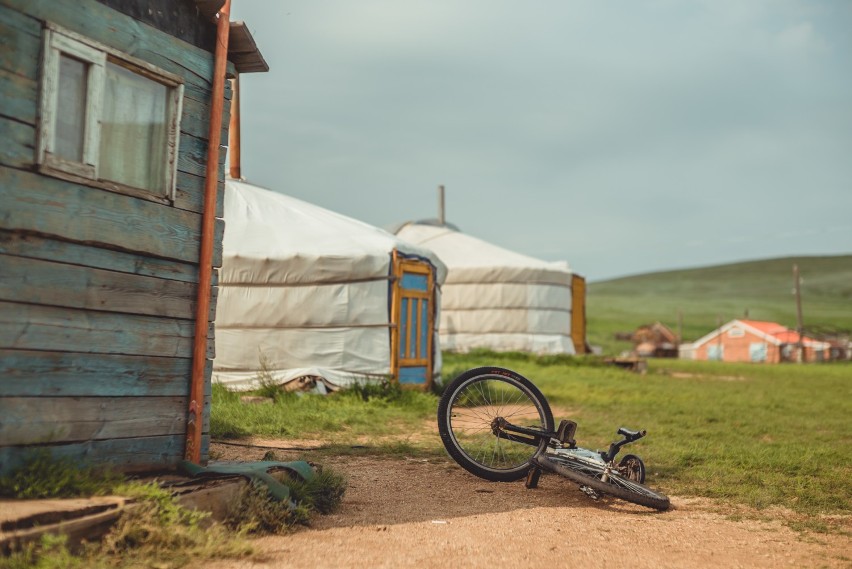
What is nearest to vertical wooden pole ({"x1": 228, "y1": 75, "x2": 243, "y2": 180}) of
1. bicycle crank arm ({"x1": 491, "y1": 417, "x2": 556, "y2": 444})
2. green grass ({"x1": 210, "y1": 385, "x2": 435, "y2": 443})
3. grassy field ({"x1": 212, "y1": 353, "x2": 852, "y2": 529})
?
green grass ({"x1": 210, "y1": 385, "x2": 435, "y2": 443})

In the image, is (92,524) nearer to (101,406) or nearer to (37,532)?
(37,532)

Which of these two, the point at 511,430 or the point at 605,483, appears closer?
the point at 605,483

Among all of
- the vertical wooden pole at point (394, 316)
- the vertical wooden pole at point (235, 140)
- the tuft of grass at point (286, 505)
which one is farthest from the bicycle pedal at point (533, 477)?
the vertical wooden pole at point (235, 140)

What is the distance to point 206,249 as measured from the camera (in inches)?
144

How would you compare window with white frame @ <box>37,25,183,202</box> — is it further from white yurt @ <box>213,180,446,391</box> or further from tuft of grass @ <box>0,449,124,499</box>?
white yurt @ <box>213,180,446,391</box>

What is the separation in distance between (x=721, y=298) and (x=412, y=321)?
64.0 meters

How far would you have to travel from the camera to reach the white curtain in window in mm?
3314

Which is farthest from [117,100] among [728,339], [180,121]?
[728,339]

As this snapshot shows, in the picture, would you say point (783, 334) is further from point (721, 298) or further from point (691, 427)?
point (721, 298)

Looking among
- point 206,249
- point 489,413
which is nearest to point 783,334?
point 489,413

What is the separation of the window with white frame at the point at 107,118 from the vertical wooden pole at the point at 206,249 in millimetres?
205

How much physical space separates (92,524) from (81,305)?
2.93 ft

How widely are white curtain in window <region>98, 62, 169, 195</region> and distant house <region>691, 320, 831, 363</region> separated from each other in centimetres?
2806

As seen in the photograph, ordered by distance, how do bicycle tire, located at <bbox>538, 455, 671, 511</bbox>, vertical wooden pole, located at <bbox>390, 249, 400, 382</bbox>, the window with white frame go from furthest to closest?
vertical wooden pole, located at <bbox>390, 249, 400, 382</bbox> → bicycle tire, located at <bbox>538, 455, 671, 511</bbox> → the window with white frame
